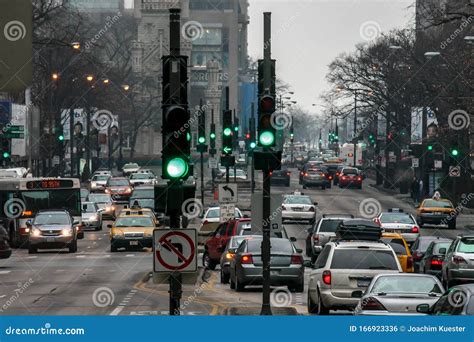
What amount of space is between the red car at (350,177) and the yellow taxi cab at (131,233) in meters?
60.6

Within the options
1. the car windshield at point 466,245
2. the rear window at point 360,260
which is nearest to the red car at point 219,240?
the car windshield at point 466,245

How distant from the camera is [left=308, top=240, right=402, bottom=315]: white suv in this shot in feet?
90.2

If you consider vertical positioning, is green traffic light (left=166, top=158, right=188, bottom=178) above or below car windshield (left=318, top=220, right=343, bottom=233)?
above

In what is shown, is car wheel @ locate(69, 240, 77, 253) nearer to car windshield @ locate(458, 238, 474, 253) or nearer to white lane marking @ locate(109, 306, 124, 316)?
car windshield @ locate(458, 238, 474, 253)

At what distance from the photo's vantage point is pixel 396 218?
53.4 meters

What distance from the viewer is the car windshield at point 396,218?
53.3 meters

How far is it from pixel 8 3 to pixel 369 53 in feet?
320

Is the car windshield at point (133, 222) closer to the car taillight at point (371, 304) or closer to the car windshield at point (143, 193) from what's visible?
the car windshield at point (143, 193)

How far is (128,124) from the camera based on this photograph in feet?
547

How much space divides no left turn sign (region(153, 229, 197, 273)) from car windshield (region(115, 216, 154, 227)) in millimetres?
35233

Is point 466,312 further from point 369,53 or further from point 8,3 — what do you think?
point 369,53

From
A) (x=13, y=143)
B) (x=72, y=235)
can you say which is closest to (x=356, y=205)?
(x=13, y=143)

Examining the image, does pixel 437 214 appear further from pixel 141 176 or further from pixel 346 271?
pixel 346 271

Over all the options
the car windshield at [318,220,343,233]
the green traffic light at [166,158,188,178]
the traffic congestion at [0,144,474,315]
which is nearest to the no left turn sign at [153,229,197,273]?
the green traffic light at [166,158,188,178]
